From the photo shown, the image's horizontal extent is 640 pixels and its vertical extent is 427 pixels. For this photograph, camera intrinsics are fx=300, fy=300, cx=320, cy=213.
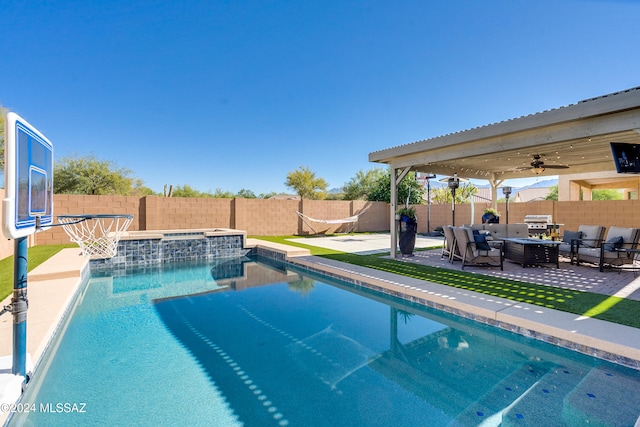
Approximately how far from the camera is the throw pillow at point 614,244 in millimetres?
4918

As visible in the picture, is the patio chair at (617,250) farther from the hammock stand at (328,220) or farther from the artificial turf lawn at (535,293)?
the hammock stand at (328,220)

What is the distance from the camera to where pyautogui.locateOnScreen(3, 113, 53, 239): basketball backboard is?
142 cm

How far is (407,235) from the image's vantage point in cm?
652

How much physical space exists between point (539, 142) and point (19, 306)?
5555 millimetres

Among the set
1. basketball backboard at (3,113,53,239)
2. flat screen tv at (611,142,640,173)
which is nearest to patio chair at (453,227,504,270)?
flat screen tv at (611,142,640,173)

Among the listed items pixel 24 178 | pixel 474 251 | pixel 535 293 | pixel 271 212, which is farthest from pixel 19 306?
pixel 271 212

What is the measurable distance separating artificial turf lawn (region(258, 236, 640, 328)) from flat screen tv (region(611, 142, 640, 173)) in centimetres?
164

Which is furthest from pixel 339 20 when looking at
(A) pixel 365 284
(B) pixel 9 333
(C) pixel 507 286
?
(B) pixel 9 333

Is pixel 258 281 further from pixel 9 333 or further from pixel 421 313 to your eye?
pixel 9 333

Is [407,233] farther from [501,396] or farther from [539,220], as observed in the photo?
[539,220]

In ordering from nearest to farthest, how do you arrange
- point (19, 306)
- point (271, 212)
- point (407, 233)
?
point (19, 306), point (407, 233), point (271, 212)

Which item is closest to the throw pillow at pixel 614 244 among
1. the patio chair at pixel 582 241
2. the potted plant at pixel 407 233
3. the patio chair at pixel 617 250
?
the patio chair at pixel 617 250

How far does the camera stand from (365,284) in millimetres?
4629

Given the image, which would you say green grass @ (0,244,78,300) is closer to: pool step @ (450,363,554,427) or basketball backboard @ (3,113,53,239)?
basketball backboard @ (3,113,53,239)
